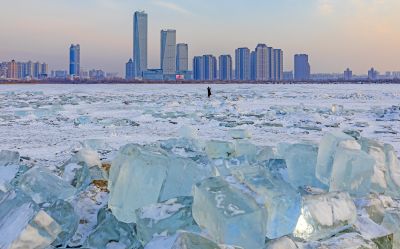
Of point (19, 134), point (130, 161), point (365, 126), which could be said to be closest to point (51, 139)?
point (19, 134)

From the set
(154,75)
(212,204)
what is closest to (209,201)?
(212,204)

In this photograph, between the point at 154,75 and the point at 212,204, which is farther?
the point at 154,75

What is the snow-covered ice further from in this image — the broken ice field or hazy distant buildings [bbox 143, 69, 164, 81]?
hazy distant buildings [bbox 143, 69, 164, 81]

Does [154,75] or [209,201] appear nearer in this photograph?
[209,201]

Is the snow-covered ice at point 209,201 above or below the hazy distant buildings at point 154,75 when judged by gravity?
below

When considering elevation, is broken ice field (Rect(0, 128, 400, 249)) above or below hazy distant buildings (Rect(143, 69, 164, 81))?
below

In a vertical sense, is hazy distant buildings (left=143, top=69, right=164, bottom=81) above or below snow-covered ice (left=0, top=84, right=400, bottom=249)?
above

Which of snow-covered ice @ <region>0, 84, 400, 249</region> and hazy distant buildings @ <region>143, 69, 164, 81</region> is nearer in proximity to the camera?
snow-covered ice @ <region>0, 84, 400, 249</region>

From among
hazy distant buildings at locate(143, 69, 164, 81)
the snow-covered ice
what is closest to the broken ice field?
the snow-covered ice

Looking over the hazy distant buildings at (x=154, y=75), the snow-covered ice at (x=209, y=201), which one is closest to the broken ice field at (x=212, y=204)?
the snow-covered ice at (x=209, y=201)

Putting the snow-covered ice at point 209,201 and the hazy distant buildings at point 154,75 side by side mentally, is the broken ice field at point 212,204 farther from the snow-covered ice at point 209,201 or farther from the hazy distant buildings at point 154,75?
the hazy distant buildings at point 154,75

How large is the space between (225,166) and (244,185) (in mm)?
1003

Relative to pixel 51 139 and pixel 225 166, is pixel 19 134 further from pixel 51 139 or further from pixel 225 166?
pixel 225 166

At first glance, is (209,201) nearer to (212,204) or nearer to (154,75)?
(212,204)
